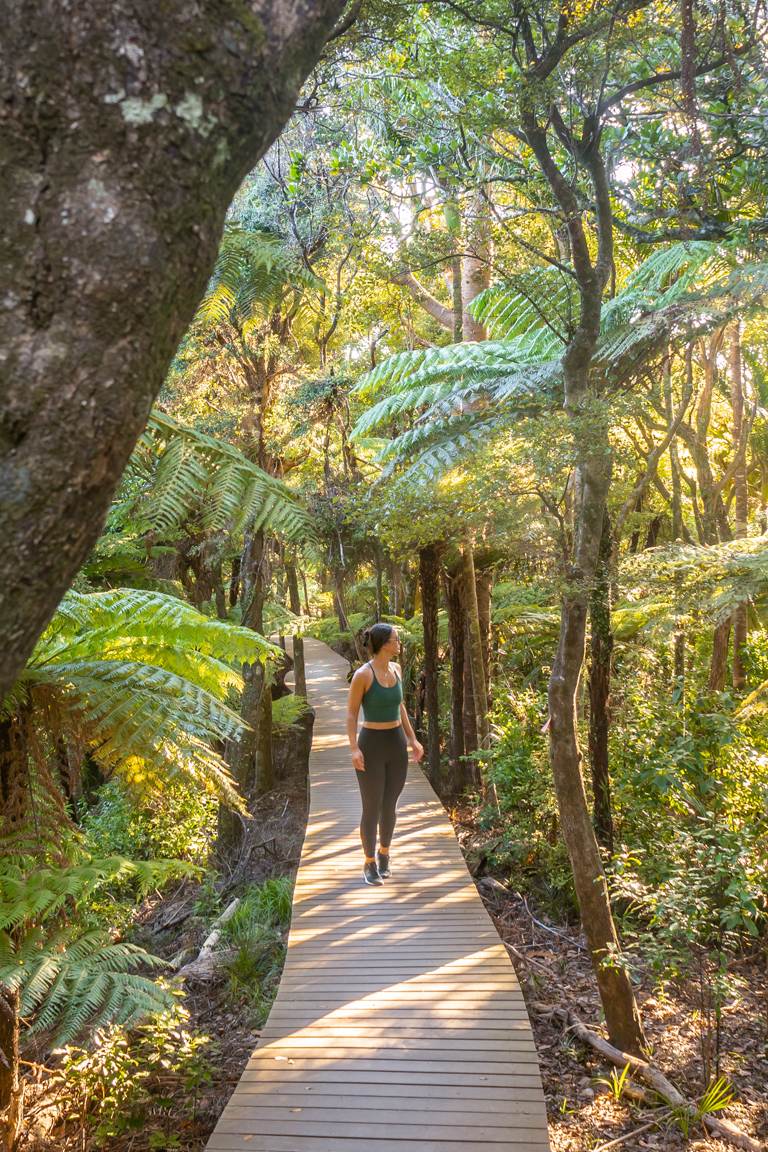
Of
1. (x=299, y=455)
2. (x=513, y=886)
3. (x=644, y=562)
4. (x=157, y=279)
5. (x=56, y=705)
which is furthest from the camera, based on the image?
(x=299, y=455)

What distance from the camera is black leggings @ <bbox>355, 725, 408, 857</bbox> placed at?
16.7 feet

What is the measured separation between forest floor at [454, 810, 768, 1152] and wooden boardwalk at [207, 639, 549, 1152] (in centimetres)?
57

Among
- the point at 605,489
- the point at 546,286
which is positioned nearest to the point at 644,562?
the point at 605,489

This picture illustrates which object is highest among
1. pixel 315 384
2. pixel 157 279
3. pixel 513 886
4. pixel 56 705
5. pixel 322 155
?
pixel 322 155

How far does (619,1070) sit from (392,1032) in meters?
1.33

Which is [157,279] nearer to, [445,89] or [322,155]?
[445,89]

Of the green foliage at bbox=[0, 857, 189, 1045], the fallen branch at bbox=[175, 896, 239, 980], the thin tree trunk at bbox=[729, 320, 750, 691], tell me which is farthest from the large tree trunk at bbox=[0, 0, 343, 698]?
the thin tree trunk at bbox=[729, 320, 750, 691]

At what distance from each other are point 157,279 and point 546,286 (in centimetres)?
447

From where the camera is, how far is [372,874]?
5879 mm

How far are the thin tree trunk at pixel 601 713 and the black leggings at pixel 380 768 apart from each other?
5.42ft

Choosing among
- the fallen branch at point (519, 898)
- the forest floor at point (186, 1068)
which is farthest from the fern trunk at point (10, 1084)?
the fallen branch at point (519, 898)

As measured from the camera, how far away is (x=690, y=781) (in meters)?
6.71

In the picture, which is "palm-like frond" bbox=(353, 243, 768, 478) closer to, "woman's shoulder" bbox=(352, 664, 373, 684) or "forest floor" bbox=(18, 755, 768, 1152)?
"woman's shoulder" bbox=(352, 664, 373, 684)

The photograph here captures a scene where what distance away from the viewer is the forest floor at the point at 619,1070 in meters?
3.86
